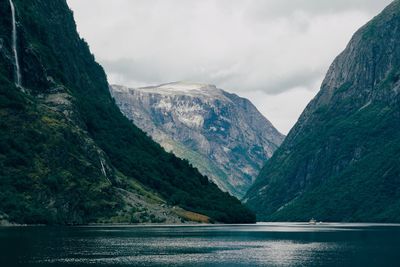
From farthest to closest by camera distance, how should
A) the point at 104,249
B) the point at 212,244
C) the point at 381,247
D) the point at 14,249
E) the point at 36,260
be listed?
1. the point at 212,244
2. the point at 381,247
3. the point at 104,249
4. the point at 14,249
5. the point at 36,260

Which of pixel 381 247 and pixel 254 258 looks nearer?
pixel 254 258

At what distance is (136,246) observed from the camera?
17988cm

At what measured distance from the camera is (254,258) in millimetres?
148750

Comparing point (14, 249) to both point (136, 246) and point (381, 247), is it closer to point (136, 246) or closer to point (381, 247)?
point (136, 246)

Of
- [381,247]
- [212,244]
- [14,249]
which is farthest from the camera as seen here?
[212,244]

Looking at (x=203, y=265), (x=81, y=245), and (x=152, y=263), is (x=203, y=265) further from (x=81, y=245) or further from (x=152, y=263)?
(x=81, y=245)

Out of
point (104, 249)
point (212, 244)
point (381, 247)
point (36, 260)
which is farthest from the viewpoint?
point (212, 244)

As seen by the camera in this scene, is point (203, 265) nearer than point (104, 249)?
Yes

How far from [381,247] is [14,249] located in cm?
9987

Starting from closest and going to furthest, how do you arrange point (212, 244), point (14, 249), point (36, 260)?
point (36, 260), point (14, 249), point (212, 244)

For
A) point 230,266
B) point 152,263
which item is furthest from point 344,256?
point 152,263

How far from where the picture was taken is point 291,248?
181m

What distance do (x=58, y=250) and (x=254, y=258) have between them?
47672mm

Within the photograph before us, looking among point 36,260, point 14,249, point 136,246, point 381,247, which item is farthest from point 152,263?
point 381,247
